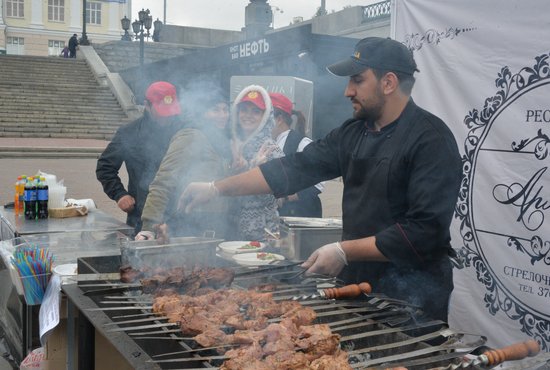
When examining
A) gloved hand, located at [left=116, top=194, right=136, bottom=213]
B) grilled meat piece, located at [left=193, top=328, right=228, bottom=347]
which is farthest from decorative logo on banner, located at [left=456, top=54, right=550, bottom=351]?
gloved hand, located at [left=116, top=194, right=136, bottom=213]

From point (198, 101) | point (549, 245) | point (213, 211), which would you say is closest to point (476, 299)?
point (549, 245)

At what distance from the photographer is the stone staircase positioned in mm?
21969

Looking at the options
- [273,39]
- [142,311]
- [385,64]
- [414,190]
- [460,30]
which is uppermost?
[273,39]

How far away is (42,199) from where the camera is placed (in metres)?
4.95

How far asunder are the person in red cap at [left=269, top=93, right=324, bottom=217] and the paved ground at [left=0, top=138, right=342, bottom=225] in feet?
13.3

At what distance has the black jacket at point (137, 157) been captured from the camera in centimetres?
501

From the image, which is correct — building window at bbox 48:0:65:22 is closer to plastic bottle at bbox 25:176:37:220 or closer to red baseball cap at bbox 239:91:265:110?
plastic bottle at bbox 25:176:37:220

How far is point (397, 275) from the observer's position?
286 cm

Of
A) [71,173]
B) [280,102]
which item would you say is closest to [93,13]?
[71,173]

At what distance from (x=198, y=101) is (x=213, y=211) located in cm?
121

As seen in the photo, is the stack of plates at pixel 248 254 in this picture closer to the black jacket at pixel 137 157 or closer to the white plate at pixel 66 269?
the white plate at pixel 66 269

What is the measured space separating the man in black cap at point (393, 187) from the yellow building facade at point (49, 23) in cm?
5313

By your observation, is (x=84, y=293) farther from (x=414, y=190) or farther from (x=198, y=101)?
(x=198, y=101)

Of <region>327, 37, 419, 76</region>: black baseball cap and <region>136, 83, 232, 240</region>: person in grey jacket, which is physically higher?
<region>327, 37, 419, 76</region>: black baseball cap
